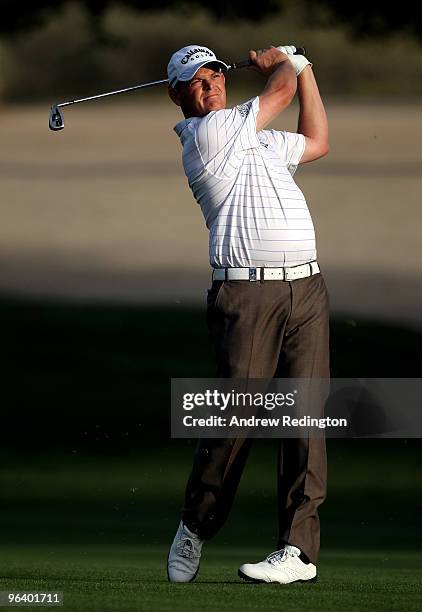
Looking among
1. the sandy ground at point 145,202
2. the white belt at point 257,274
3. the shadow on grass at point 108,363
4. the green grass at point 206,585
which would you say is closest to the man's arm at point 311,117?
the white belt at point 257,274

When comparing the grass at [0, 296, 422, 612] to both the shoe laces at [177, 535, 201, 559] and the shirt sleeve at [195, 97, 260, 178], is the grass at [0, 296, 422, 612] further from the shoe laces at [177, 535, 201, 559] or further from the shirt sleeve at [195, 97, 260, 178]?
the shirt sleeve at [195, 97, 260, 178]

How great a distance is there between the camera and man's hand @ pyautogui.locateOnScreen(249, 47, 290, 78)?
4227mm

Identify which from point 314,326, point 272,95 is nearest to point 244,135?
point 272,95

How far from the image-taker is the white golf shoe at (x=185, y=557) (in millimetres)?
4137

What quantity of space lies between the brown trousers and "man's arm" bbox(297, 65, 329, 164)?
1.40 feet

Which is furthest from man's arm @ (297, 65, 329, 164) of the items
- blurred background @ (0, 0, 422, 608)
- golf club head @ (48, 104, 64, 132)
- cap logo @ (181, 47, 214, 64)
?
blurred background @ (0, 0, 422, 608)

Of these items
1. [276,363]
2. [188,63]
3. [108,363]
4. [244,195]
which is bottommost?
[108,363]

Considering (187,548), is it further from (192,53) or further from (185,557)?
(192,53)

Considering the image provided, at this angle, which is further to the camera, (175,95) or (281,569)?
(175,95)

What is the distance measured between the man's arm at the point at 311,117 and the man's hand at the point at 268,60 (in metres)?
0.12

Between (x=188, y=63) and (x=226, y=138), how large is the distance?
258 millimetres

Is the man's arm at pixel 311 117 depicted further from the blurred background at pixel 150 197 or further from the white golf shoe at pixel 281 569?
the blurred background at pixel 150 197

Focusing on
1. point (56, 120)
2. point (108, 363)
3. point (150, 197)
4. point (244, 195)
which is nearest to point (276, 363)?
point (244, 195)

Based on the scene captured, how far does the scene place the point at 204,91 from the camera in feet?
13.8
